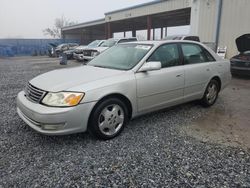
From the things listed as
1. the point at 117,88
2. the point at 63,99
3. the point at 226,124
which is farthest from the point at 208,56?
the point at 63,99

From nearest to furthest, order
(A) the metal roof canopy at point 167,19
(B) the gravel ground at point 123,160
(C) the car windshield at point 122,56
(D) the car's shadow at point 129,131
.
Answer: (B) the gravel ground at point 123,160 → (D) the car's shadow at point 129,131 → (C) the car windshield at point 122,56 → (A) the metal roof canopy at point 167,19

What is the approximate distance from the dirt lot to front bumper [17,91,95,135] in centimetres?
177

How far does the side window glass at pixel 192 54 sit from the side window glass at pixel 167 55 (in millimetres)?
241

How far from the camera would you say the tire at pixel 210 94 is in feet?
15.7

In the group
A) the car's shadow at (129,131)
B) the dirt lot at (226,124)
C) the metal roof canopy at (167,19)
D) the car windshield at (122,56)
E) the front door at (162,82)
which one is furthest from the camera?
the metal roof canopy at (167,19)

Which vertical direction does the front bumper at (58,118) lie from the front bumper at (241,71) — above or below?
above

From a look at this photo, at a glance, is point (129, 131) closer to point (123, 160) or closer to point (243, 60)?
point (123, 160)

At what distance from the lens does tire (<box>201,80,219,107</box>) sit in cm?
479

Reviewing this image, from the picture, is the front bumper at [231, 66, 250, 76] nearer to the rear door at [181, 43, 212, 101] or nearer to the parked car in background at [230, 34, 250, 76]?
the parked car in background at [230, 34, 250, 76]

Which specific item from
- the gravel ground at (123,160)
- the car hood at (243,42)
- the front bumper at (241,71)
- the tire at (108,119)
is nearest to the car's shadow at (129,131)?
the gravel ground at (123,160)

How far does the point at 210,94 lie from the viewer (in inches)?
192

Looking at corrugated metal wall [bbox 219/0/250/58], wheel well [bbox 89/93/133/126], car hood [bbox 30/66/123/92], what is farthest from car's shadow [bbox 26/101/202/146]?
corrugated metal wall [bbox 219/0/250/58]

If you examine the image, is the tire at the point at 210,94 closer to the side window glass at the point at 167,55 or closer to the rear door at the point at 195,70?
the rear door at the point at 195,70

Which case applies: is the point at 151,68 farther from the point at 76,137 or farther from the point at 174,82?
the point at 76,137
